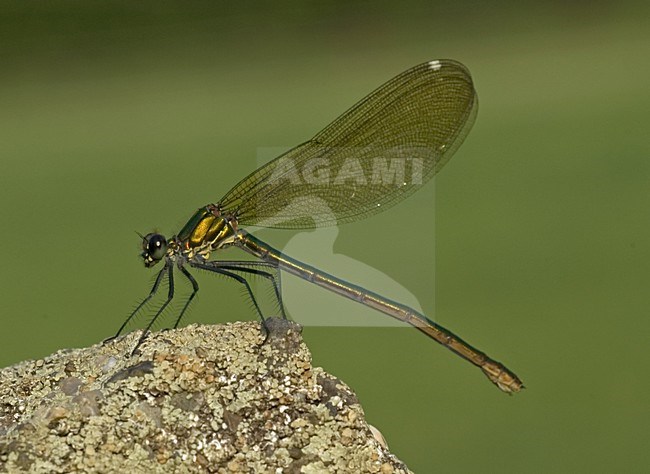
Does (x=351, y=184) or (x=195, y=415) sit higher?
(x=351, y=184)

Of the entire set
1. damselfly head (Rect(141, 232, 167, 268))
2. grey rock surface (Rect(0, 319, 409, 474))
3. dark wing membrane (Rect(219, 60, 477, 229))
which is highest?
dark wing membrane (Rect(219, 60, 477, 229))

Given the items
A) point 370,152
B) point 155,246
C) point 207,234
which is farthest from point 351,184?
point 155,246

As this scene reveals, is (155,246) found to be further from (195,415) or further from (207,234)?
(195,415)

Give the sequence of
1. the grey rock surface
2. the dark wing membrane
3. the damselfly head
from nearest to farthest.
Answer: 1. the grey rock surface
2. the damselfly head
3. the dark wing membrane

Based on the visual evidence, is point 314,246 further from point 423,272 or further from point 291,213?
point 423,272

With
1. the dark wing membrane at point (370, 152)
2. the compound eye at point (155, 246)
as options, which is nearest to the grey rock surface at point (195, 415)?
the compound eye at point (155, 246)

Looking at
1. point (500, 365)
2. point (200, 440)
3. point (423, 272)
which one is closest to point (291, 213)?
point (500, 365)

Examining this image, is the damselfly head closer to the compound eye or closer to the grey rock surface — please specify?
the compound eye

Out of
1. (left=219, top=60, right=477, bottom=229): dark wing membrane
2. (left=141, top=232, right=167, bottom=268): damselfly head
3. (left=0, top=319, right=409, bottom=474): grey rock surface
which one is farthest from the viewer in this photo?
(left=219, top=60, right=477, bottom=229): dark wing membrane

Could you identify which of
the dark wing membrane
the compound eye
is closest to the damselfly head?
the compound eye
